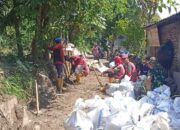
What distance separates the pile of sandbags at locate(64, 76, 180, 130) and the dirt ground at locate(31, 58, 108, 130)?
1.37 m

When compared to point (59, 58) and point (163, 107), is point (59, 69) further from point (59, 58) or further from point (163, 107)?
point (163, 107)

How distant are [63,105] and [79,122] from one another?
11.4ft

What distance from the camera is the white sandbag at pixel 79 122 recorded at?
5676 mm

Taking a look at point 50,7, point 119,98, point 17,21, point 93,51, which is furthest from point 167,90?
point 93,51

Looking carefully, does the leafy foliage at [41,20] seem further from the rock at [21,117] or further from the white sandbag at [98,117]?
the white sandbag at [98,117]

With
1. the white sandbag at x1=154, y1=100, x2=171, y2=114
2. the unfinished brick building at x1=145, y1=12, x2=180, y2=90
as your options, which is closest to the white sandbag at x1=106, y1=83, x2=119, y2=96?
the unfinished brick building at x1=145, y1=12, x2=180, y2=90

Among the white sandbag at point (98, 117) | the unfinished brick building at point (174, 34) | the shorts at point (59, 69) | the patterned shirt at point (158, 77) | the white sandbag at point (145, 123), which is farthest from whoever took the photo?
the shorts at point (59, 69)

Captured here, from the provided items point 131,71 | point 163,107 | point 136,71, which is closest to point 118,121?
point 163,107

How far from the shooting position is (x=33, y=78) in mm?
9469

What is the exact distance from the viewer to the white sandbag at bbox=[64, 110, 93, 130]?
5.68 meters

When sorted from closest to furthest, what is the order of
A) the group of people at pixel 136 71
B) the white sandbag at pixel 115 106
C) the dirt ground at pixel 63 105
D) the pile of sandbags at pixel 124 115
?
the pile of sandbags at pixel 124 115
the white sandbag at pixel 115 106
the dirt ground at pixel 63 105
the group of people at pixel 136 71

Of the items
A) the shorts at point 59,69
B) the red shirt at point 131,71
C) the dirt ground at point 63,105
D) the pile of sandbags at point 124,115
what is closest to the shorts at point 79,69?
the dirt ground at point 63,105

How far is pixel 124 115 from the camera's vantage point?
5715 mm

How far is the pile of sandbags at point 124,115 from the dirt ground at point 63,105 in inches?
54.1
